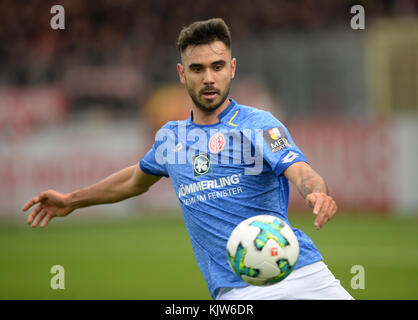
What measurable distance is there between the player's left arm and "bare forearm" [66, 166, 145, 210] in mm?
1763

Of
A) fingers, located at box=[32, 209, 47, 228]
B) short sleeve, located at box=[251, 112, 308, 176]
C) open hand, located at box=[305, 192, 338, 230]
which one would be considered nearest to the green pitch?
fingers, located at box=[32, 209, 47, 228]

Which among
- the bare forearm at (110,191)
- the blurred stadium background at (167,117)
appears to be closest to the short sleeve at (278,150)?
the bare forearm at (110,191)

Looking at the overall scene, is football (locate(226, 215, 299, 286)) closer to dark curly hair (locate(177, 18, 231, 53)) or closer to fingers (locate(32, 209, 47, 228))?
dark curly hair (locate(177, 18, 231, 53))

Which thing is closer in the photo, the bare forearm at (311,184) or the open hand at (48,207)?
the bare forearm at (311,184)

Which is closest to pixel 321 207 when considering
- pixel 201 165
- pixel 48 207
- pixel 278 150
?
pixel 278 150

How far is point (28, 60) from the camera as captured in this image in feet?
61.9

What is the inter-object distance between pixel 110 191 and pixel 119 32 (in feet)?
61.0

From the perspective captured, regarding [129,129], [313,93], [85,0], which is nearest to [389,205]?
[313,93]

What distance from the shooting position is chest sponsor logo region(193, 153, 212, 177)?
4891 mm

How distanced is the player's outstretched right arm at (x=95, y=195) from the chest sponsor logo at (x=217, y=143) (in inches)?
41.5

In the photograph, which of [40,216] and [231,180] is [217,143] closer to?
[231,180]

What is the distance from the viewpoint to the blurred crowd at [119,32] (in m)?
19.6

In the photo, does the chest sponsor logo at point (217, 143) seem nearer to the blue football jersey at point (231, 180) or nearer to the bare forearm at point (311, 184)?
the blue football jersey at point (231, 180)
